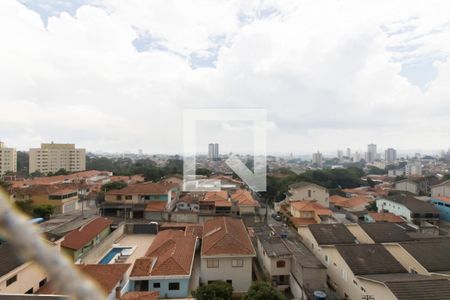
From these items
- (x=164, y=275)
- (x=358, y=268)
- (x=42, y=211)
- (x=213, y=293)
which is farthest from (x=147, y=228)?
(x=358, y=268)

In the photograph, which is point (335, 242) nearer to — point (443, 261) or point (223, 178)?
point (443, 261)

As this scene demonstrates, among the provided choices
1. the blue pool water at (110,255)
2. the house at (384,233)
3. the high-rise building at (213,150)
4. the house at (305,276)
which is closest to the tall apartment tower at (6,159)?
the blue pool water at (110,255)

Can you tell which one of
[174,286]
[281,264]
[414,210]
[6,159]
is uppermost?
[6,159]

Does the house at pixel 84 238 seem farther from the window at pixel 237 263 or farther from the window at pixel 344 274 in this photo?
the window at pixel 344 274

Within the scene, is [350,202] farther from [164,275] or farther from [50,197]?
[50,197]

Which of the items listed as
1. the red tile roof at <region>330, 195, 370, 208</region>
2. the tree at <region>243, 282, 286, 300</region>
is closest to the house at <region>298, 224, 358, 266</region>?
the tree at <region>243, 282, 286, 300</region>

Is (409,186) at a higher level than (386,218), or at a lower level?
higher

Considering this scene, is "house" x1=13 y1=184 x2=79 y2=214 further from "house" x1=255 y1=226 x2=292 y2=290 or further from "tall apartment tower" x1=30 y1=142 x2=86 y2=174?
"tall apartment tower" x1=30 y1=142 x2=86 y2=174
